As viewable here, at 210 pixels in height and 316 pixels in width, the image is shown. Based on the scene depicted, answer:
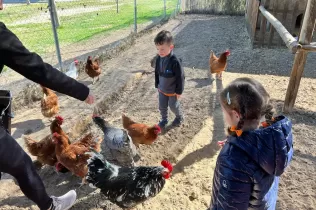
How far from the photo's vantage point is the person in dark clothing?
1.91m

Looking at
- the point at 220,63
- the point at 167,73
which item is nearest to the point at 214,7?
the point at 220,63

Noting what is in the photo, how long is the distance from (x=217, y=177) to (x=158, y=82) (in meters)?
2.68

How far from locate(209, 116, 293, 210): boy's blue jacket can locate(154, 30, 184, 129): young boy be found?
2.27 m

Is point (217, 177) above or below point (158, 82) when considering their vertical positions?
above

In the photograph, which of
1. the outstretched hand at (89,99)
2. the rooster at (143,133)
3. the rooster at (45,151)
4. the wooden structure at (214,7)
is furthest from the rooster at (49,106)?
the wooden structure at (214,7)

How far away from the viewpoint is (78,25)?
43.0 ft

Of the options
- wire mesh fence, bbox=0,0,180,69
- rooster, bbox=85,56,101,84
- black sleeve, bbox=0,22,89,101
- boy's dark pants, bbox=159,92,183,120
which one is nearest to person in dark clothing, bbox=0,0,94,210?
black sleeve, bbox=0,22,89,101

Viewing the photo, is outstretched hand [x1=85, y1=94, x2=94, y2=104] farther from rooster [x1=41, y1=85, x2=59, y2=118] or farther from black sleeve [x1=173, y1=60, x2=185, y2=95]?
rooster [x1=41, y1=85, x2=59, y2=118]

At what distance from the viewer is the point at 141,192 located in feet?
8.66

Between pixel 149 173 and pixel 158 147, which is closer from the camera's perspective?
pixel 149 173

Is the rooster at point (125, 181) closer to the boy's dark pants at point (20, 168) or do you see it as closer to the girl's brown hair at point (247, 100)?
the boy's dark pants at point (20, 168)

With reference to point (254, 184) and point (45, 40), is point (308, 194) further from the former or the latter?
point (45, 40)

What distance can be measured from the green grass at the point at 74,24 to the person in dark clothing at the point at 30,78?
24.6 ft

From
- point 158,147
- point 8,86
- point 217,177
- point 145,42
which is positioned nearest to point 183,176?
point 158,147
